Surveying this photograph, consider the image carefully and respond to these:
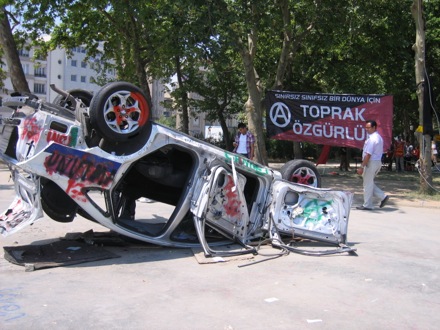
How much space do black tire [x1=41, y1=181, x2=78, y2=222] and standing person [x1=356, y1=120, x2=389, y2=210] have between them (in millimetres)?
6465

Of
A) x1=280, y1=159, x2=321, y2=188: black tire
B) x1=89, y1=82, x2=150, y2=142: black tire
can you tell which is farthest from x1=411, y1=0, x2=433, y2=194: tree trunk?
x1=89, y1=82, x2=150, y2=142: black tire

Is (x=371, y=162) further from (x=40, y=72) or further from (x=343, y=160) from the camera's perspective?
(x=40, y=72)

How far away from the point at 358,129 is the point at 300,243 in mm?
7534

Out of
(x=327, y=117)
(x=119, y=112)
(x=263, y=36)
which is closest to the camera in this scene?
(x=119, y=112)

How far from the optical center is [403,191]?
536 inches

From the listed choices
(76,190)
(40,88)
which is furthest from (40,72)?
(76,190)

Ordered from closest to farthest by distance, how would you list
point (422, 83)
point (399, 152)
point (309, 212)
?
point (309, 212) → point (422, 83) → point (399, 152)

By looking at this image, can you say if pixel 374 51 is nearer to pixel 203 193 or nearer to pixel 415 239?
pixel 415 239

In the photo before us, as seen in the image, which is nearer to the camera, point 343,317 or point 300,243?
point 343,317

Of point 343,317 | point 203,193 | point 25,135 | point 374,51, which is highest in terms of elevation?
point 374,51

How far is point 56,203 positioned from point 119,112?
1.30 meters

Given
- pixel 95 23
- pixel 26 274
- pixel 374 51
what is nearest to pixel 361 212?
pixel 26 274

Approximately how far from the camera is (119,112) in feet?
18.1

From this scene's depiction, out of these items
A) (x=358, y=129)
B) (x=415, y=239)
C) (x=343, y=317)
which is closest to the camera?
(x=343, y=317)
